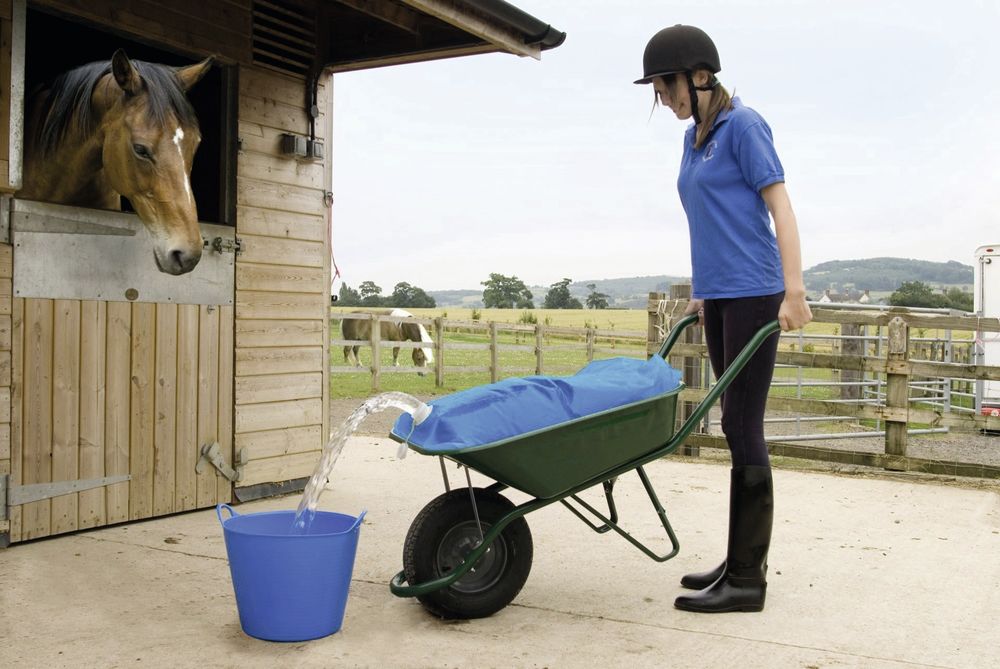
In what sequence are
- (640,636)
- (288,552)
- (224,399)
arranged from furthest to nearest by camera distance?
(224,399) → (640,636) → (288,552)

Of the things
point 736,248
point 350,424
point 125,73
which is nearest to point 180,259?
point 125,73

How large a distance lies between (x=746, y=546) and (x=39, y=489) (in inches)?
111

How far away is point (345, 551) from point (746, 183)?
1.70 meters

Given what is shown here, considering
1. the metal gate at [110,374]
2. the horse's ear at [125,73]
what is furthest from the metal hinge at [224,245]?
the horse's ear at [125,73]

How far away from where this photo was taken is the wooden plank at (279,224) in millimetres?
4645

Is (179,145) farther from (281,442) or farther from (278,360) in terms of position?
(281,442)

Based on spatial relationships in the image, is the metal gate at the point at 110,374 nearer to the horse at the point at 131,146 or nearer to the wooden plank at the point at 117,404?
the wooden plank at the point at 117,404

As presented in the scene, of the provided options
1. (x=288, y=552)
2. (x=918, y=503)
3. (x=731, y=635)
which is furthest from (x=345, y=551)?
(x=918, y=503)

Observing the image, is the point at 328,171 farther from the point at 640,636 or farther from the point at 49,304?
the point at 640,636

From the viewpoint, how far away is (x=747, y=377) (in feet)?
9.80

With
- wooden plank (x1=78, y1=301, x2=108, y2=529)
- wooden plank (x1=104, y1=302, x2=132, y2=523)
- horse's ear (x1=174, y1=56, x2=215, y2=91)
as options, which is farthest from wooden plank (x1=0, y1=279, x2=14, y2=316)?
horse's ear (x1=174, y1=56, x2=215, y2=91)

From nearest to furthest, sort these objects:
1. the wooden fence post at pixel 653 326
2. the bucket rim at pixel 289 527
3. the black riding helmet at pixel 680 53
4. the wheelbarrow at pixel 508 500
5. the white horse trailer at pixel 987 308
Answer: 1. the bucket rim at pixel 289 527
2. the wheelbarrow at pixel 508 500
3. the black riding helmet at pixel 680 53
4. the wooden fence post at pixel 653 326
5. the white horse trailer at pixel 987 308

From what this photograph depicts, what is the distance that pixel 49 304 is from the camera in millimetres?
3783

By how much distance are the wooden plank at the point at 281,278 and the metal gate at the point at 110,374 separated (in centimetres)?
8
